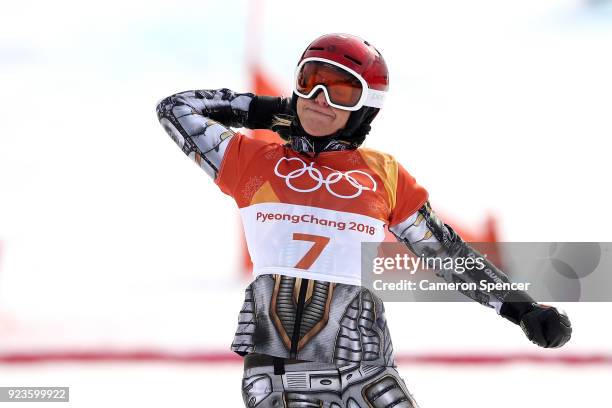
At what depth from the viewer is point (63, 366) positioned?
5988 millimetres

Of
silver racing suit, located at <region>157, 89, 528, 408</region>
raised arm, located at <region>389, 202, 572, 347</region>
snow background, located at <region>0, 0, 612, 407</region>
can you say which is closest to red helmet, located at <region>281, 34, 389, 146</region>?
raised arm, located at <region>389, 202, 572, 347</region>

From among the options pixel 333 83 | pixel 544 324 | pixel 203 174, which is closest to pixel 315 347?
pixel 544 324

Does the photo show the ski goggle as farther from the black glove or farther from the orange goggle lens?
the black glove

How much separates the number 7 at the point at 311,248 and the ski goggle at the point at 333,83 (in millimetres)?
508

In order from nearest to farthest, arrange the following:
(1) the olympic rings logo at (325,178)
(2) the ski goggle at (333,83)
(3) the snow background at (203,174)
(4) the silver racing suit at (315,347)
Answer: (4) the silver racing suit at (315,347), (1) the olympic rings logo at (325,178), (2) the ski goggle at (333,83), (3) the snow background at (203,174)

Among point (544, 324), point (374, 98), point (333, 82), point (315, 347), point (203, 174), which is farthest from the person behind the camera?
point (203, 174)

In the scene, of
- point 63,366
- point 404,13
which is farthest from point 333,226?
point 404,13

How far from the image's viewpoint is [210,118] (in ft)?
12.3

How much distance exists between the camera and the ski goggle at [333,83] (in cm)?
356

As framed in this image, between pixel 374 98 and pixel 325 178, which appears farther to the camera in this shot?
pixel 374 98

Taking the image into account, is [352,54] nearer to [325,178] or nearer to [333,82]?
[333,82]

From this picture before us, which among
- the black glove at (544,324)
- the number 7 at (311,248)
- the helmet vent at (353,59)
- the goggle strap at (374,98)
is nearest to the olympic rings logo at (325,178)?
the number 7 at (311,248)

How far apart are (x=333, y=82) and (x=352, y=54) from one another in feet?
0.40

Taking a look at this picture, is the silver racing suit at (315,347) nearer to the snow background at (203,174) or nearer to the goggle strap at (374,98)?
the goggle strap at (374,98)
